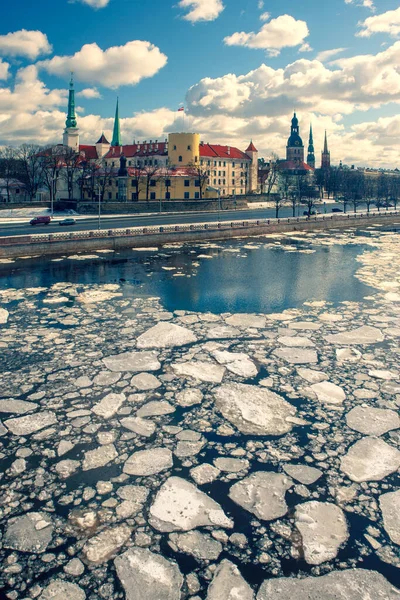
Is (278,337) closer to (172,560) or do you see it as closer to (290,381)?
(290,381)

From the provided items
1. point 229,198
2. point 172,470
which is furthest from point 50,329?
point 229,198

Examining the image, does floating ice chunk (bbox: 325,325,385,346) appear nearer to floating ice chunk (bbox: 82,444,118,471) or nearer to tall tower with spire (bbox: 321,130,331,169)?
floating ice chunk (bbox: 82,444,118,471)

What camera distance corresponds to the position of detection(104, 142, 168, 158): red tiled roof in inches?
4048

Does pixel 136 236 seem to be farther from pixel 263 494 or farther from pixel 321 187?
pixel 321 187

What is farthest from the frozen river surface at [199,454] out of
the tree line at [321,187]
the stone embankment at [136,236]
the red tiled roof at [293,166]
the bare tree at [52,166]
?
the red tiled roof at [293,166]

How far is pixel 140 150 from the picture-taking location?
4181 inches

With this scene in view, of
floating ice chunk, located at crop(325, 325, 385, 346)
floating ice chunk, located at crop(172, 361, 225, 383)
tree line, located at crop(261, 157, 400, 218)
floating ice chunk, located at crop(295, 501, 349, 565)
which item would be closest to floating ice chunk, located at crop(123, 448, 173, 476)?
floating ice chunk, located at crop(295, 501, 349, 565)

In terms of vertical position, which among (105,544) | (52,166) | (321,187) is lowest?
(105,544)

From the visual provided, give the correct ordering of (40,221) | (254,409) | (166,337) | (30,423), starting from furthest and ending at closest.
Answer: (40,221) < (166,337) < (254,409) < (30,423)

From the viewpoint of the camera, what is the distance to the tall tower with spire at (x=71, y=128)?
339ft

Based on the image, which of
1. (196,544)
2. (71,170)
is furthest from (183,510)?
(71,170)

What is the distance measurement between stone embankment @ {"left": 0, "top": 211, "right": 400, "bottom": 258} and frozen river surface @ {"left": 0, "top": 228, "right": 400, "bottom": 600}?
1564 cm

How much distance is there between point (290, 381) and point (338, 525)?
4.50 meters

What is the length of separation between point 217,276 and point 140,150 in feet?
294
